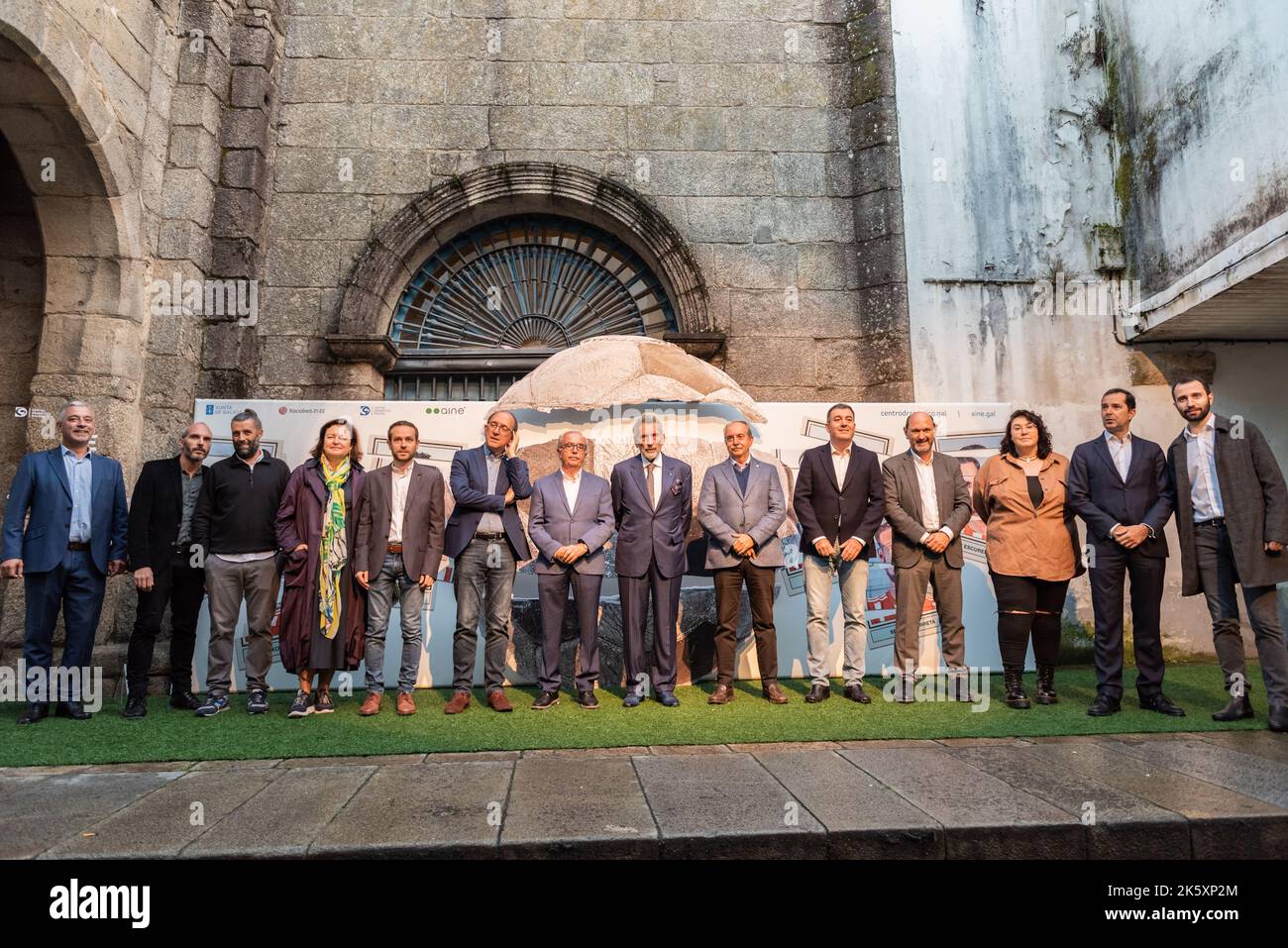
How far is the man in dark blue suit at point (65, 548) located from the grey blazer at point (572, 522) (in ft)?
9.34

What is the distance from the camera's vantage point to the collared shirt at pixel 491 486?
204 inches

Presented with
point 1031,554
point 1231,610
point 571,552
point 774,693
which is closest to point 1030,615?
point 1031,554

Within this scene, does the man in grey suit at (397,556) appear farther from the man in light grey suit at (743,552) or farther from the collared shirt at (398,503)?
the man in light grey suit at (743,552)

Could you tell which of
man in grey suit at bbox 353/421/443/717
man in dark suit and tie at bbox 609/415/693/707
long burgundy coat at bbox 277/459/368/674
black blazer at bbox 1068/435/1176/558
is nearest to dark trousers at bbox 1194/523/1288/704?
black blazer at bbox 1068/435/1176/558

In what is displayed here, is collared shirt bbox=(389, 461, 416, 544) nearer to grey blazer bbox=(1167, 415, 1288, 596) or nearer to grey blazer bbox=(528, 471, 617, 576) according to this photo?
grey blazer bbox=(528, 471, 617, 576)

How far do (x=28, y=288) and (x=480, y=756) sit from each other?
620 cm

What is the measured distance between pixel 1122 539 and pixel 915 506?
1.21 m

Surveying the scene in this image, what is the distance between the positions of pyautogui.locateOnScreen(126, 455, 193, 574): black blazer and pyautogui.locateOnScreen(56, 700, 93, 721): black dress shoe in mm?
910

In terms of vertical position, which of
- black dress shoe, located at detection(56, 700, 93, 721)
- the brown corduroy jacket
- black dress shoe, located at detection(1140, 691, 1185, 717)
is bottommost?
black dress shoe, located at detection(1140, 691, 1185, 717)

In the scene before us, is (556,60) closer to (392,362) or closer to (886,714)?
(392,362)

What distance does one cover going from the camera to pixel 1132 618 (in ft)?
16.1

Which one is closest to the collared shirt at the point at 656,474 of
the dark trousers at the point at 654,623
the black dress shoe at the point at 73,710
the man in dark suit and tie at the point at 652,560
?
the man in dark suit and tie at the point at 652,560

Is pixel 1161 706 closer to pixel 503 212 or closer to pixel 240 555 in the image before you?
pixel 240 555

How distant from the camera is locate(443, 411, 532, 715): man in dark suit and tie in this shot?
5.13 m
